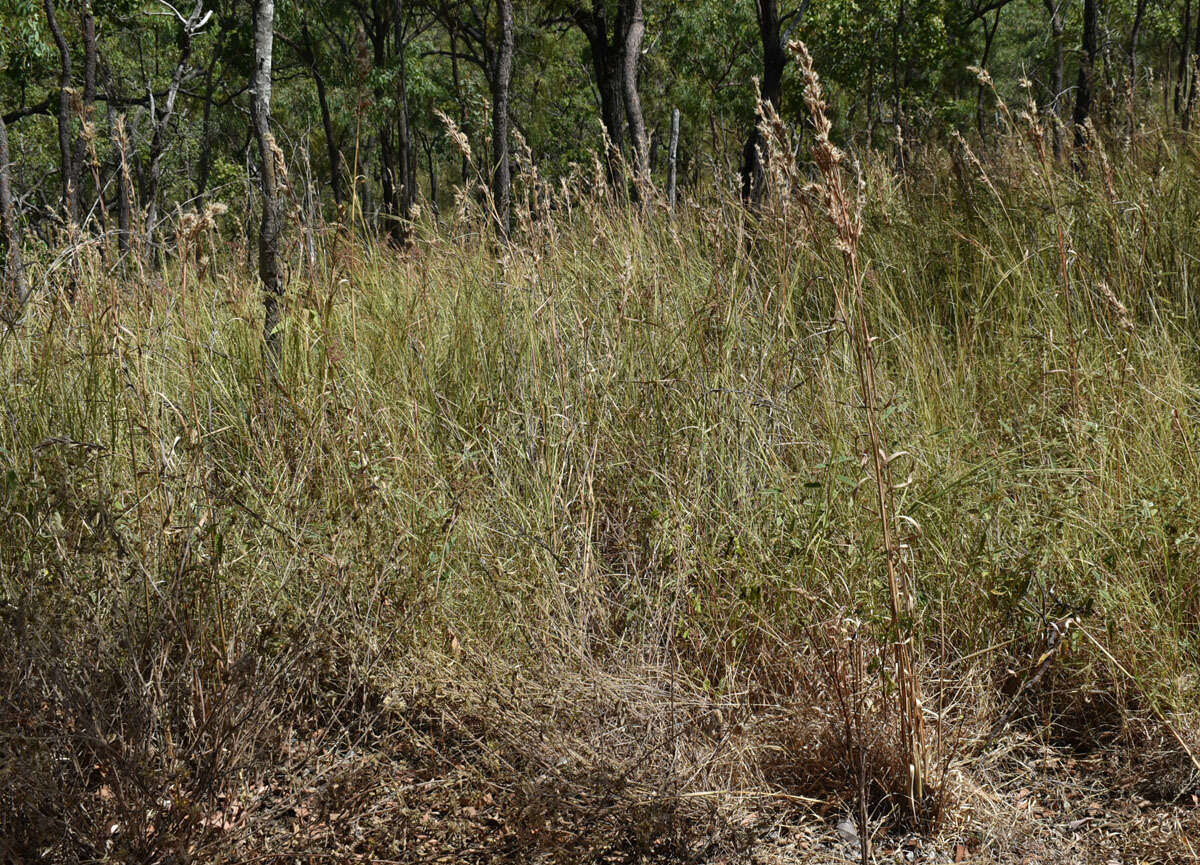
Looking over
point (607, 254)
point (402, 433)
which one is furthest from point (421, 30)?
point (402, 433)

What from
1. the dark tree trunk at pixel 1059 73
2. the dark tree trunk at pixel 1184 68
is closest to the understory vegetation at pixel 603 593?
the dark tree trunk at pixel 1059 73

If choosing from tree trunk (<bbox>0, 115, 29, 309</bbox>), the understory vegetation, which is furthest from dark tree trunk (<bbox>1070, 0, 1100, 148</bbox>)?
tree trunk (<bbox>0, 115, 29, 309</bbox>)

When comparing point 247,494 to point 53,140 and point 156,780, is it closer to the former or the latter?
point 156,780

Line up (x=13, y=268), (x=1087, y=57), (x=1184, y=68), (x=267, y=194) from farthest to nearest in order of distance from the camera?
1. (x=1184, y=68)
2. (x=1087, y=57)
3. (x=267, y=194)
4. (x=13, y=268)

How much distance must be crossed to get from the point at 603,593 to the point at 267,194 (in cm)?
198

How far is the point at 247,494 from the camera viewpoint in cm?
274

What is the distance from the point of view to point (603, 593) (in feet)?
8.34

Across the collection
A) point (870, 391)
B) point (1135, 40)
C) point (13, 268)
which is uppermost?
point (1135, 40)

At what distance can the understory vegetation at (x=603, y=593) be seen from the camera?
1.98m

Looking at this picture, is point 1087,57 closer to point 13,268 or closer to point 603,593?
point 603,593

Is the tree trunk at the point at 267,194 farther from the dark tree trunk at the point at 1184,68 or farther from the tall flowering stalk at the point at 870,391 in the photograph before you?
the dark tree trunk at the point at 1184,68

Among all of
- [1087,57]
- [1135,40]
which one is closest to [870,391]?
[1087,57]

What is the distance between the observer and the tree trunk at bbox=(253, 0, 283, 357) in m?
3.30

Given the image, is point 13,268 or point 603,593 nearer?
point 603,593
